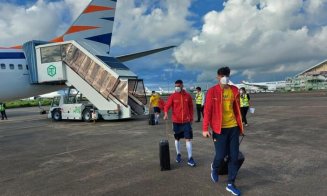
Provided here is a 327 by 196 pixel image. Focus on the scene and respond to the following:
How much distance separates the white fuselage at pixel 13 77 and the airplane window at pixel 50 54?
5.69 feet

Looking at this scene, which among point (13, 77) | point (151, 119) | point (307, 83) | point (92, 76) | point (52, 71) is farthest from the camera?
point (307, 83)

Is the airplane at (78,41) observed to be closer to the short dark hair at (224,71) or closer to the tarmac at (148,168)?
the tarmac at (148,168)

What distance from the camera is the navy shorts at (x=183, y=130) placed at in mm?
7133

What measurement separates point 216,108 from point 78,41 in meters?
17.9

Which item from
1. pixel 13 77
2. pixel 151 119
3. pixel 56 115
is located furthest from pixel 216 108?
pixel 13 77

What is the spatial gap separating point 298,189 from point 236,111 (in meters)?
1.62

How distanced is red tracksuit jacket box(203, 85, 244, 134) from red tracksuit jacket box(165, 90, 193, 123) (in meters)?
1.64

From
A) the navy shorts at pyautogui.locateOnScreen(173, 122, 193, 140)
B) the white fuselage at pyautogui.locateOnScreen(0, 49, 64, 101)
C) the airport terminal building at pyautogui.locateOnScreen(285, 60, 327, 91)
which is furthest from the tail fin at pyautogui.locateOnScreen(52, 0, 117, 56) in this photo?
the airport terminal building at pyautogui.locateOnScreen(285, 60, 327, 91)

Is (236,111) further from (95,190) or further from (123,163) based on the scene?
(123,163)

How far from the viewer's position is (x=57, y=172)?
7.00 metres

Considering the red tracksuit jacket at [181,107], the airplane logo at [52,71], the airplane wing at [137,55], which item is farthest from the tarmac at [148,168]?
the airplane wing at [137,55]

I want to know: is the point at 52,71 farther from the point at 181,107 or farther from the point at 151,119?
the point at 181,107

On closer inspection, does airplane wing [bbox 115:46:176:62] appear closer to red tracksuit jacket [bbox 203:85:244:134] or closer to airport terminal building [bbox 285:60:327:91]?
red tracksuit jacket [bbox 203:85:244:134]

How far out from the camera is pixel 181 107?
23.9 ft
